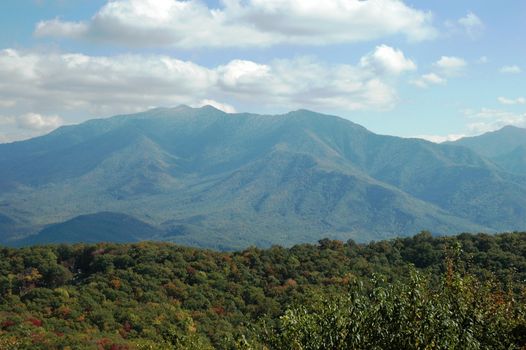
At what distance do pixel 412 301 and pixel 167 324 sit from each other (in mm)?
38267

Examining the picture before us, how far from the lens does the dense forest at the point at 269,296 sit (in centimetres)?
2159

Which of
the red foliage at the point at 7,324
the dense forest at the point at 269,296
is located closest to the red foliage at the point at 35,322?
the dense forest at the point at 269,296

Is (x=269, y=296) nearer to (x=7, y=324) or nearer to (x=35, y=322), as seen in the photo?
(x=35, y=322)

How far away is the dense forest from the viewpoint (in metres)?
21.6

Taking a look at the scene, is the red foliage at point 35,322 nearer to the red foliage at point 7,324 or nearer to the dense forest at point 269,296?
the dense forest at point 269,296

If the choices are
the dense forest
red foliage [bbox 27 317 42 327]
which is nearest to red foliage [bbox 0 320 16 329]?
the dense forest

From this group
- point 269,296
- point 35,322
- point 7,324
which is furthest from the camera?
point 269,296

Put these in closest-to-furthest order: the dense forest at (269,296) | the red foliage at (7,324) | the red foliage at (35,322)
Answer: the dense forest at (269,296) → the red foliage at (7,324) → the red foliage at (35,322)

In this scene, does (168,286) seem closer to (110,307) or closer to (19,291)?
(110,307)

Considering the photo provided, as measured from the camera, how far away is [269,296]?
217 feet

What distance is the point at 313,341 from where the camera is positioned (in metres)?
21.9

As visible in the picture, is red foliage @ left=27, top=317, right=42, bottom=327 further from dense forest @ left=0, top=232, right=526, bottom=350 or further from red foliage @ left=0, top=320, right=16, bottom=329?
red foliage @ left=0, top=320, right=16, bottom=329

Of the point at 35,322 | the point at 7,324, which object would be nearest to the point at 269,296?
the point at 35,322

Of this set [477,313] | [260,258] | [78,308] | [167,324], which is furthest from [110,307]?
[477,313]
